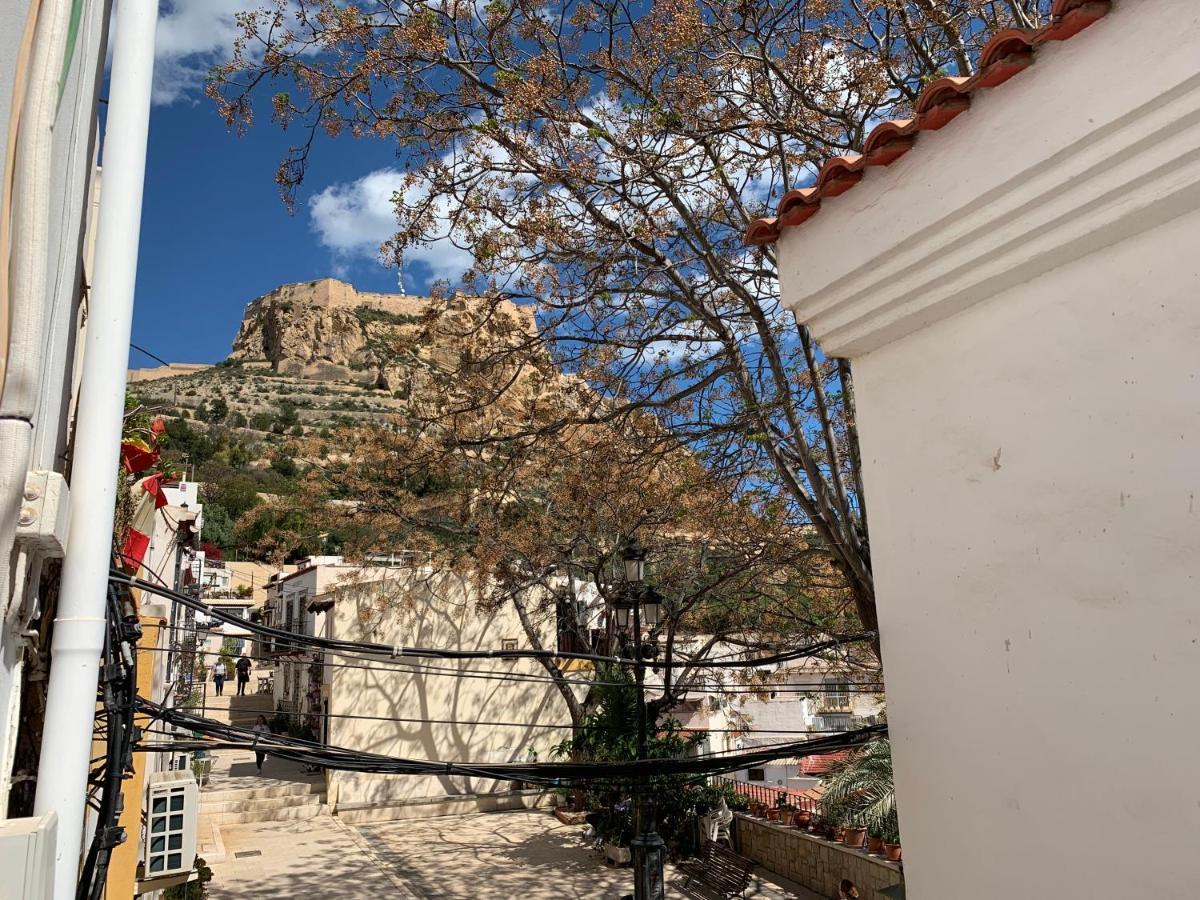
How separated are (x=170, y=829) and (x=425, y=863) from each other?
722 centimetres

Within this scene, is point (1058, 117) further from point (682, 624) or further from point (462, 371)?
point (682, 624)

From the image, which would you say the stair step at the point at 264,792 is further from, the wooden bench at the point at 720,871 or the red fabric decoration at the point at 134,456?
the red fabric decoration at the point at 134,456

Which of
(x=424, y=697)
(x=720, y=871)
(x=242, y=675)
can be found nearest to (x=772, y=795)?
(x=720, y=871)

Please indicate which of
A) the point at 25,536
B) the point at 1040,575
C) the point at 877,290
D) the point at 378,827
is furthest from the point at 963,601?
the point at 378,827

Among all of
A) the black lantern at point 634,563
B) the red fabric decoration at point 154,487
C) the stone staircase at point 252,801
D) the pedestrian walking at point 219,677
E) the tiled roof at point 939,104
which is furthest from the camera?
the pedestrian walking at point 219,677

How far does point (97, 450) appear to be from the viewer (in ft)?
8.25

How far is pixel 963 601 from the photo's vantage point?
10.4ft

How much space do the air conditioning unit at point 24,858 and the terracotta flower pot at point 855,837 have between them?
10776 millimetres

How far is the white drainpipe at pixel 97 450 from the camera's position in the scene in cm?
233

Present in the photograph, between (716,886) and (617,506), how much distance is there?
5.52 meters

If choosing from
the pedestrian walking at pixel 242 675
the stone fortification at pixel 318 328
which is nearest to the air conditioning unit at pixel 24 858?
the pedestrian walking at pixel 242 675

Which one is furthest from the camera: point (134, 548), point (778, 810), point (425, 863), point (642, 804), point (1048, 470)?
point (425, 863)

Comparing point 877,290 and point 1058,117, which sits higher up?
point 1058,117

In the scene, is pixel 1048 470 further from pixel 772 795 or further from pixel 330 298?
pixel 330 298
